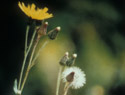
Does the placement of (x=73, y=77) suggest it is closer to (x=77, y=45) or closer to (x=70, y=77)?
(x=70, y=77)

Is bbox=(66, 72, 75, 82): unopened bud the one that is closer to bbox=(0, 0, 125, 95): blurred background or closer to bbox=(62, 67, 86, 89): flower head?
bbox=(62, 67, 86, 89): flower head

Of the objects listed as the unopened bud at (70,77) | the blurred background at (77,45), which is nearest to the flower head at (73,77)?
the unopened bud at (70,77)

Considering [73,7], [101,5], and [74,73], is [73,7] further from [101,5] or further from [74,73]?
[74,73]

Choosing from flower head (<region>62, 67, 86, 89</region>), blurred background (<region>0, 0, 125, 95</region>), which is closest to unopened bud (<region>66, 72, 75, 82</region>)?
flower head (<region>62, 67, 86, 89</region>)

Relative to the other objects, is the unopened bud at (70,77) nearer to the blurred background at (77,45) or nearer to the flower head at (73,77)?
the flower head at (73,77)

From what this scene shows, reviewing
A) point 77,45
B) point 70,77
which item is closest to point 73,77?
point 70,77

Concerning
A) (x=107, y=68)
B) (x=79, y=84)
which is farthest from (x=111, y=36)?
(x=79, y=84)
